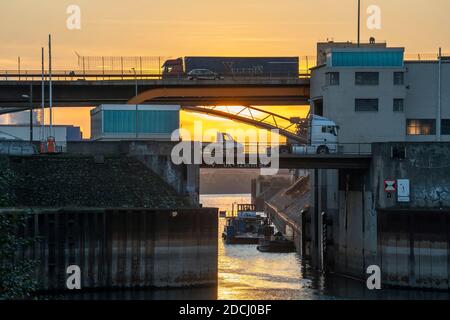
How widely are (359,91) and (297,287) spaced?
2086cm

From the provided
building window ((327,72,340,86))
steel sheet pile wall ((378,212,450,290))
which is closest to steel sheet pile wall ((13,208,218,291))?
steel sheet pile wall ((378,212,450,290))

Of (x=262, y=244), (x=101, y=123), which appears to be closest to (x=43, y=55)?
(x=101, y=123)

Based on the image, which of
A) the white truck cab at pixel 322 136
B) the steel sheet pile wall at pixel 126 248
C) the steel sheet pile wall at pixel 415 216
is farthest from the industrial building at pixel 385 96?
the steel sheet pile wall at pixel 126 248

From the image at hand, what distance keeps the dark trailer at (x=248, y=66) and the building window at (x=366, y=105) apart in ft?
57.2

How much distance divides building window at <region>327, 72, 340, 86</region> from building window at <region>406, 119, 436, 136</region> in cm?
723

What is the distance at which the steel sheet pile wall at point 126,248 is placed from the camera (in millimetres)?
80000

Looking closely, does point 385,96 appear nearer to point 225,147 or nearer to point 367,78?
point 367,78

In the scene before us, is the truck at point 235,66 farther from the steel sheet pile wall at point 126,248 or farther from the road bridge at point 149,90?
the steel sheet pile wall at point 126,248

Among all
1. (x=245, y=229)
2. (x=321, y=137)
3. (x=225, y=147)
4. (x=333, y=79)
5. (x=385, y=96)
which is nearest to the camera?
(x=225, y=147)

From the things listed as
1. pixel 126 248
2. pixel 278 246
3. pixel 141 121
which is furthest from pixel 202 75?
pixel 126 248

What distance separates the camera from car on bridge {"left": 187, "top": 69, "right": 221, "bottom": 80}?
114 metres

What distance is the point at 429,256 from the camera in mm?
84688

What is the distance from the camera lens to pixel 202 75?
115m

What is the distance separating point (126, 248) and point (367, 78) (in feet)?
95.5
